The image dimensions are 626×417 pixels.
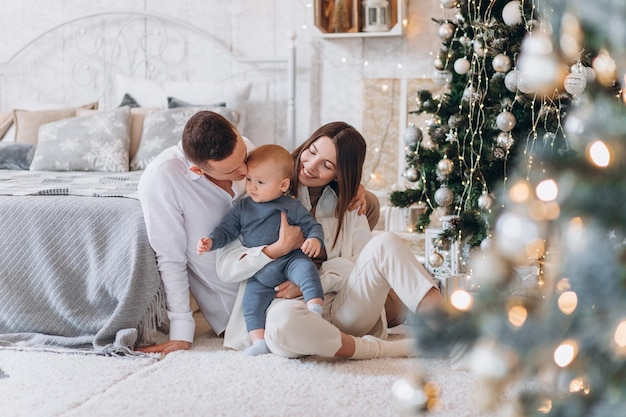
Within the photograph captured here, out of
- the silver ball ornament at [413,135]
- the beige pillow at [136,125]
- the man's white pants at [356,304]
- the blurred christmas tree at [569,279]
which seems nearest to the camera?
the blurred christmas tree at [569,279]

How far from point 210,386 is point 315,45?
2683 millimetres

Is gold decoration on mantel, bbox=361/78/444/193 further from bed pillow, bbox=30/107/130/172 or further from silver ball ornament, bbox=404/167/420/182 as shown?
bed pillow, bbox=30/107/130/172

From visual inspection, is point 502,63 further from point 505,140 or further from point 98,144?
point 98,144

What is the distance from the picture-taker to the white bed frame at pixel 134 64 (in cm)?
423

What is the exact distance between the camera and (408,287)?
1.97m

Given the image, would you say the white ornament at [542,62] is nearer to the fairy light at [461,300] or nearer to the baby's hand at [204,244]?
the fairy light at [461,300]

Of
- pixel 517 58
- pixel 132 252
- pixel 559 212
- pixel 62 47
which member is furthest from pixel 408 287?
pixel 62 47

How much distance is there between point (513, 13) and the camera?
264 centimetres

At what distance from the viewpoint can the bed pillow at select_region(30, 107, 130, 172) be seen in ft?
11.7

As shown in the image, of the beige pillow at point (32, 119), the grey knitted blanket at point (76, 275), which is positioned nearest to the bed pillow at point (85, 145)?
the beige pillow at point (32, 119)

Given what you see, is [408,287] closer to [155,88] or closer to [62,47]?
[155,88]

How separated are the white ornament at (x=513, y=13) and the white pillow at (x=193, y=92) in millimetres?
1638

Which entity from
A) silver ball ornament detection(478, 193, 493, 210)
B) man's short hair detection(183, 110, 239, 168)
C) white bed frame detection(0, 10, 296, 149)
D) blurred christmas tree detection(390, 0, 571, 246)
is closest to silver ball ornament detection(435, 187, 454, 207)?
blurred christmas tree detection(390, 0, 571, 246)

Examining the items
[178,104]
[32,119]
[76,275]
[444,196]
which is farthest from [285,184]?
[32,119]
